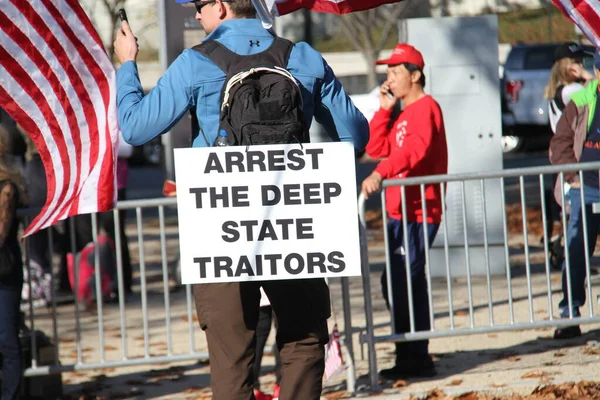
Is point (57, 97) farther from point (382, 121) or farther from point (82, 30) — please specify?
point (382, 121)

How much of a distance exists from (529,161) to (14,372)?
1681cm

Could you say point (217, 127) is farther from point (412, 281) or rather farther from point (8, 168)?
point (412, 281)

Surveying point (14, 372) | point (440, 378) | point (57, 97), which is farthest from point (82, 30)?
point (440, 378)

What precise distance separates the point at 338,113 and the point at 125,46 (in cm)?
88

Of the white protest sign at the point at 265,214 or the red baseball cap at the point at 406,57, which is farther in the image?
the red baseball cap at the point at 406,57

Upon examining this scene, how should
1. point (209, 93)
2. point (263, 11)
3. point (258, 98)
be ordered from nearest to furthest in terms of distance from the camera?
point (258, 98)
point (209, 93)
point (263, 11)

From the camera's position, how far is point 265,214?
3.93 m

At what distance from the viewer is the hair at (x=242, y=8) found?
4.00m

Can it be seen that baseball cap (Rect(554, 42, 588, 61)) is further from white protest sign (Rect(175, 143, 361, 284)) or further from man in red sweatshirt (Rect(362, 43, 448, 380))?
white protest sign (Rect(175, 143, 361, 284))

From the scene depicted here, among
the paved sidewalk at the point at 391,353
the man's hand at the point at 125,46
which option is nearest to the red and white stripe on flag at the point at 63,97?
the man's hand at the point at 125,46

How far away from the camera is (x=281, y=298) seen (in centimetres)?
400

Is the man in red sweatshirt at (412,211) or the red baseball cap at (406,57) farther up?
the red baseball cap at (406,57)

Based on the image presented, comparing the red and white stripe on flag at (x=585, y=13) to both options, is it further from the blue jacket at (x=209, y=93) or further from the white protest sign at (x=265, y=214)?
the white protest sign at (x=265, y=214)

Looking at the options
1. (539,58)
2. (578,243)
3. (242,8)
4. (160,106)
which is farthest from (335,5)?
(539,58)
